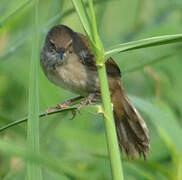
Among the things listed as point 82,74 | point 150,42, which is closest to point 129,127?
point 82,74

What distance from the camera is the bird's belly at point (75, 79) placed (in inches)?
161

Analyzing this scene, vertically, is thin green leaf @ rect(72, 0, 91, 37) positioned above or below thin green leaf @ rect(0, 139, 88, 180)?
above

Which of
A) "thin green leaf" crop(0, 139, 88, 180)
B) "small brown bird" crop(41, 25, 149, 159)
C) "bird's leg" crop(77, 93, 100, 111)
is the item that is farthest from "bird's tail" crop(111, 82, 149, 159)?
"thin green leaf" crop(0, 139, 88, 180)

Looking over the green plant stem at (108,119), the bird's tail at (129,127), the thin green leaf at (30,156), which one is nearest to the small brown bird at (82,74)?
the bird's tail at (129,127)

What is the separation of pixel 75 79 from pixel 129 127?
1.86ft

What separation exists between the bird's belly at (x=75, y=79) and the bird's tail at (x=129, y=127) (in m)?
0.25

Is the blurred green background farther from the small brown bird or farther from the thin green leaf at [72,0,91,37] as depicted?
the thin green leaf at [72,0,91,37]

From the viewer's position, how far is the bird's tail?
3814 millimetres

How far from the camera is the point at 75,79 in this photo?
13.4ft

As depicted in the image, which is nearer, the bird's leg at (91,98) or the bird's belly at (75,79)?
the bird's leg at (91,98)

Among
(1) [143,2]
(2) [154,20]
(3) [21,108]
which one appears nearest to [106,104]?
(3) [21,108]

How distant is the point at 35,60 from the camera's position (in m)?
2.24

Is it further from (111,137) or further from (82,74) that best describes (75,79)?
(111,137)

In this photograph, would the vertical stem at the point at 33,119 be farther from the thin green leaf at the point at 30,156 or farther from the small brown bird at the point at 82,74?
the small brown bird at the point at 82,74
